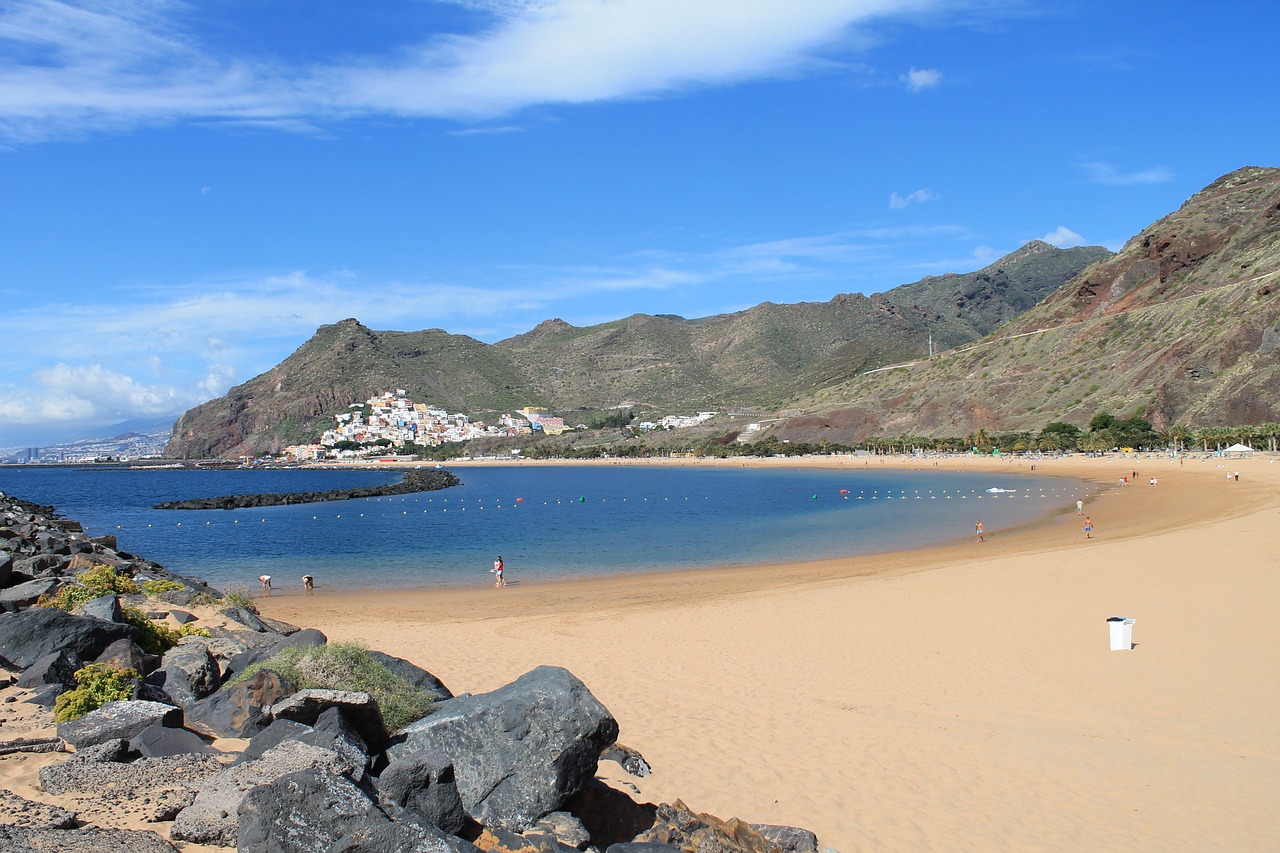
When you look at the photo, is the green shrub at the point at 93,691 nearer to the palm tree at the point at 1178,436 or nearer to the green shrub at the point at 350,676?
the green shrub at the point at 350,676

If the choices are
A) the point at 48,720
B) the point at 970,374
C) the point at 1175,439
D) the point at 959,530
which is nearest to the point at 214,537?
the point at 959,530

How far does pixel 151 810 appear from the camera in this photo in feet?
16.0

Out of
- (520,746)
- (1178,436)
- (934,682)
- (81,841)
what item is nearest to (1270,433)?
(1178,436)

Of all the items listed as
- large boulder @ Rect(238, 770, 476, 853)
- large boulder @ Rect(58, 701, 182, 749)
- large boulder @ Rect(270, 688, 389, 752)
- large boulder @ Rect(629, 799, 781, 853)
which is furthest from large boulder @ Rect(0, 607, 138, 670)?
large boulder @ Rect(629, 799, 781, 853)

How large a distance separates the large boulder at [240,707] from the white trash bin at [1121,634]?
38.0ft

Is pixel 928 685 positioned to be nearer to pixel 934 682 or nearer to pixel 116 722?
pixel 934 682

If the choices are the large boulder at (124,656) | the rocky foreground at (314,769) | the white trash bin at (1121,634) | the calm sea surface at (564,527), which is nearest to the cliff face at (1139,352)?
the calm sea surface at (564,527)

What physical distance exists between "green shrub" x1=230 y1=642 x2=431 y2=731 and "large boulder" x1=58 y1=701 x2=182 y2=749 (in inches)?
40.5

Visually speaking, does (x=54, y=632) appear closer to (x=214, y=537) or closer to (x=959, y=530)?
(x=959, y=530)

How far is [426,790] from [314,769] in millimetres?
779

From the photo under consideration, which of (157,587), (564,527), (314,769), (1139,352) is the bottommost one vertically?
(564,527)

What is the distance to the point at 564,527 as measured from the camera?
4359cm

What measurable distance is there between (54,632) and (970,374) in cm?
12339

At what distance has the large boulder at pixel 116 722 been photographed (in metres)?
5.79
